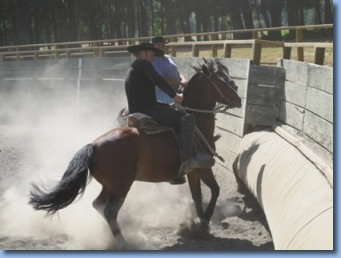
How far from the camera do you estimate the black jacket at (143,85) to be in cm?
718

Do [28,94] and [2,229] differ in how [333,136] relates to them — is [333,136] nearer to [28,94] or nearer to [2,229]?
[2,229]

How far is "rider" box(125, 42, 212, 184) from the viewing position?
7258 mm

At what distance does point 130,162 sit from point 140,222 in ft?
5.10

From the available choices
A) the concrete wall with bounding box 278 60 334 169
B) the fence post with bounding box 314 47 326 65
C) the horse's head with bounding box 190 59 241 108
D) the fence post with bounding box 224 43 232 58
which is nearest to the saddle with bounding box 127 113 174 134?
the horse's head with bounding box 190 59 241 108

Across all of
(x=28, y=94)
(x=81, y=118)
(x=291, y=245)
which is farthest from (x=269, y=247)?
(x=28, y=94)

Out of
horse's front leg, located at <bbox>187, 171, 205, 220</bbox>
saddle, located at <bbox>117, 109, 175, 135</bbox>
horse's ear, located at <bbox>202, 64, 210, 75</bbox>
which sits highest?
horse's ear, located at <bbox>202, 64, 210, 75</bbox>

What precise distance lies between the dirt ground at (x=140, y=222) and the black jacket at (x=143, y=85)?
4.94 feet

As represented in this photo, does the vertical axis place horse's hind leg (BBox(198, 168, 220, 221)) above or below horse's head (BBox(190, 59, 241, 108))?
below

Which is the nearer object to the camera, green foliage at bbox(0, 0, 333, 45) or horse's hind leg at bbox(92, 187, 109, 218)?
horse's hind leg at bbox(92, 187, 109, 218)

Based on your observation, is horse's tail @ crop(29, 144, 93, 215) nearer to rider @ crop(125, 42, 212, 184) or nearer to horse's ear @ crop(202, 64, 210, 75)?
rider @ crop(125, 42, 212, 184)

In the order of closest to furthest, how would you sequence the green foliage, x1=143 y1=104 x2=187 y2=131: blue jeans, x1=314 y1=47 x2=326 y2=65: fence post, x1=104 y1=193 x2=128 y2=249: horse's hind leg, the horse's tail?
the horse's tail → x1=104 y1=193 x2=128 y2=249: horse's hind leg → x1=143 y1=104 x2=187 y2=131: blue jeans → x1=314 y1=47 x2=326 y2=65: fence post → the green foliage

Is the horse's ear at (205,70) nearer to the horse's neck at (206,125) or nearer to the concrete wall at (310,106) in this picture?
the horse's neck at (206,125)

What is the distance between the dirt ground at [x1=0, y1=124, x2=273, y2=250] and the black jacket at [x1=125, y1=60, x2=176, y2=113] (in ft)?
4.94

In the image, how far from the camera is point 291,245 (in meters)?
5.34
